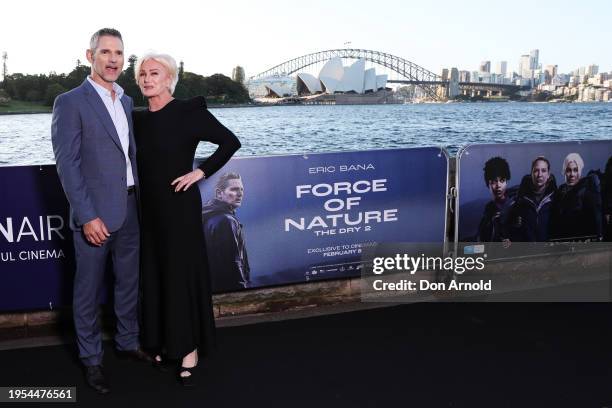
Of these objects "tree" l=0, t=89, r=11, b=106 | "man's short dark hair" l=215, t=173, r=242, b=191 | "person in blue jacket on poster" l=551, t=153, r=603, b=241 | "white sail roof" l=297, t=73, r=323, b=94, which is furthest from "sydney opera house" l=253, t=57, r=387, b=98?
"man's short dark hair" l=215, t=173, r=242, b=191

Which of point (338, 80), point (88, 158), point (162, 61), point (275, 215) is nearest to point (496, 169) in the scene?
point (275, 215)

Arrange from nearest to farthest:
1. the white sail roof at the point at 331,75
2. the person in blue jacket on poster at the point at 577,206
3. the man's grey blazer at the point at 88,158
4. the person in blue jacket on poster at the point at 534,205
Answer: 1. the man's grey blazer at the point at 88,158
2. the person in blue jacket on poster at the point at 534,205
3. the person in blue jacket on poster at the point at 577,206
4. the white sail roof at the point at 331,75

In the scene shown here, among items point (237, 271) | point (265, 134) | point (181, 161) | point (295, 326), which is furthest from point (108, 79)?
point (265, 134)

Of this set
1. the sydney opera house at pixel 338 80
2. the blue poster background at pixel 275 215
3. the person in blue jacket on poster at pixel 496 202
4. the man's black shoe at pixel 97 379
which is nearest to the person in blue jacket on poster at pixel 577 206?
the person in blue jacket on poster at pixel 496 202

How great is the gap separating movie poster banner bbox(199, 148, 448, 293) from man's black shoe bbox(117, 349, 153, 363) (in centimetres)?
88

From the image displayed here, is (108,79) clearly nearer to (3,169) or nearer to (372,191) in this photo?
(3,169)

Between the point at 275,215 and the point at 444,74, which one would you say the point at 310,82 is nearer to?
the point at 444,74

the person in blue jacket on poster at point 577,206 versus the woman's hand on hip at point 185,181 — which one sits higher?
the woman's hand on hip at point 185,181

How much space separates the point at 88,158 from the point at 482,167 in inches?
128

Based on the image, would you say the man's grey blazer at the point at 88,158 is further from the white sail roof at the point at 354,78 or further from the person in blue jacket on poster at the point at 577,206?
the white sail roof at the point at 354,78

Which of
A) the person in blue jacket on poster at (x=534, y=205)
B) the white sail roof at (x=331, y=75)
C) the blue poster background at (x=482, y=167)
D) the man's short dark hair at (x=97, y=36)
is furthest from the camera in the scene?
the white sail roof at (x=331, y=75)

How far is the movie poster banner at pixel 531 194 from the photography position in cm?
516

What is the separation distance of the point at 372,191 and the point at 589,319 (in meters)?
1.86

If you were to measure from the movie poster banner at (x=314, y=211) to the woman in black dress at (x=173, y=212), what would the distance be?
3.25 feet
